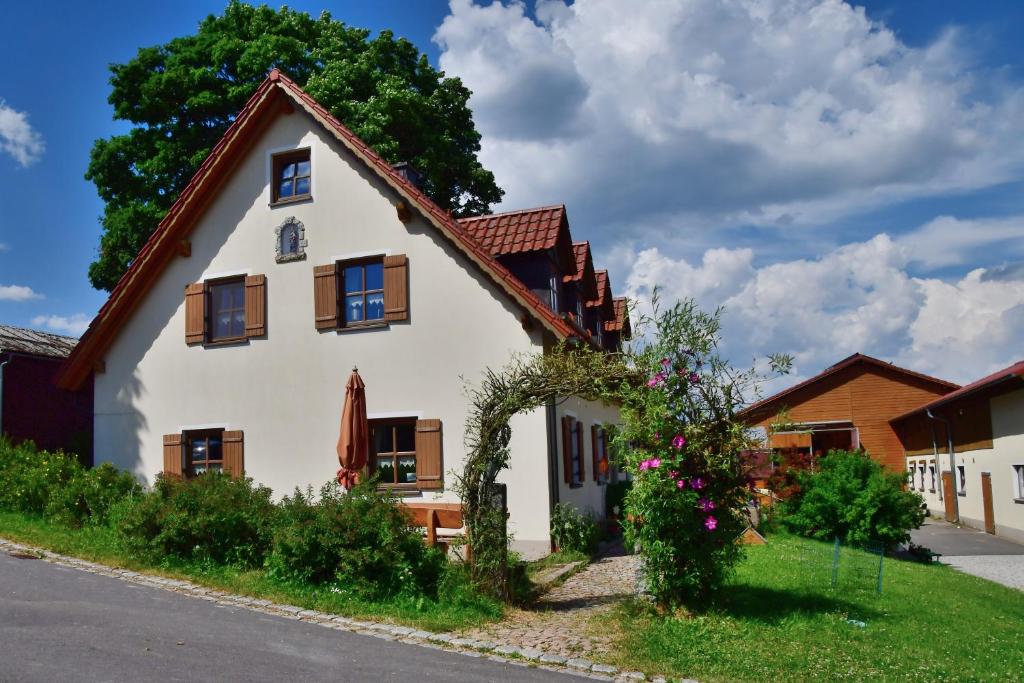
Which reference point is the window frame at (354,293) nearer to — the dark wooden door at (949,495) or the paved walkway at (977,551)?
the paved walkway at (977,551)

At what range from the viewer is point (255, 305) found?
1778 cm

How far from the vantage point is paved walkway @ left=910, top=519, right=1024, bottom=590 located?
741 inches

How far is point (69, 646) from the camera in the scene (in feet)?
26.2

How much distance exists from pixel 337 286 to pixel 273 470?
12.6 ft

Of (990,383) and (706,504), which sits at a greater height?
(990,383)

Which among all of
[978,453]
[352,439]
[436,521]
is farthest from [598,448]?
[978,453]

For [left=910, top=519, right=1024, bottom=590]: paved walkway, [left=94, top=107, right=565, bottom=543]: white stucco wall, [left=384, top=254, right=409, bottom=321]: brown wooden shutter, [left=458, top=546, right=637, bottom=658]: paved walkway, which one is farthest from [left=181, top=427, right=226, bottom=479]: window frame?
[left=910, top=519, right=1024, bottom=590]: paved walkway

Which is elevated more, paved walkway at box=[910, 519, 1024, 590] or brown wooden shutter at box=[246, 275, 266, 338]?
brown wooden shutter at box=[246, 275, 266, 338]

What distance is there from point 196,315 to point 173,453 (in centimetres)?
288

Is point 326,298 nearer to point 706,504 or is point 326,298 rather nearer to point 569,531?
point 569,531

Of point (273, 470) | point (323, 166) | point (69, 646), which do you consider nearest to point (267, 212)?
point (323, 166)

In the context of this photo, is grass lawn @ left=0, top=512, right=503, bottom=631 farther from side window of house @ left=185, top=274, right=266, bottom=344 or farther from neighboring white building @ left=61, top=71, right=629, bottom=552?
side window of house @ left=185, top=274, right=266, bottom=344

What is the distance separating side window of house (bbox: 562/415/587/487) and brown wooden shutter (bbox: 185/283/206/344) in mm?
7716

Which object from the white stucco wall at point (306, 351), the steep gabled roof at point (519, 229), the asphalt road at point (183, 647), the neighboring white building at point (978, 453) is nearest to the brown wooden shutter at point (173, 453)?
the white stucco wall at point (306, 351)
